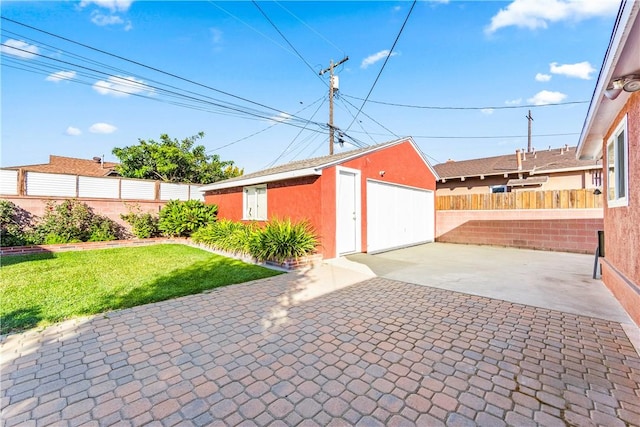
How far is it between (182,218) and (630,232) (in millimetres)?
13794

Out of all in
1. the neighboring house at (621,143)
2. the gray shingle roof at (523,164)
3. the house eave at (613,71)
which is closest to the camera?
the house eave at (613,71)

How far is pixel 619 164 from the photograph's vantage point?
190 inches

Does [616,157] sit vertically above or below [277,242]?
above

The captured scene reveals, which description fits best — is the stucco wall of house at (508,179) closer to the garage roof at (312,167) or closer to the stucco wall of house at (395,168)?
the stucco wall of house at (395,168)

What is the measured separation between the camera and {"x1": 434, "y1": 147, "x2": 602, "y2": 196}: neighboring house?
13.5 meters

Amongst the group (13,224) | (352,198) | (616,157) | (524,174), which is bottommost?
(13,224)

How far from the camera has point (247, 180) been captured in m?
11.3

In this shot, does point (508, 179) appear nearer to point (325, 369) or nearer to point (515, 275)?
point (515, 275)

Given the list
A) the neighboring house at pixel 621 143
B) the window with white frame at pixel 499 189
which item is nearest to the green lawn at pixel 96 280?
the neighboring house at pixel 621 143

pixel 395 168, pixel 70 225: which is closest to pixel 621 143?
pixel 395 168

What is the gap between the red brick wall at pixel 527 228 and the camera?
9984 mm

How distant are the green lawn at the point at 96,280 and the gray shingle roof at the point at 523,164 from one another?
563 inches

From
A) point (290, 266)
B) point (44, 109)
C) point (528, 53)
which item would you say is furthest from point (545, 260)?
point (44, 109)

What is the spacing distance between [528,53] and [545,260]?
7.19 meters
